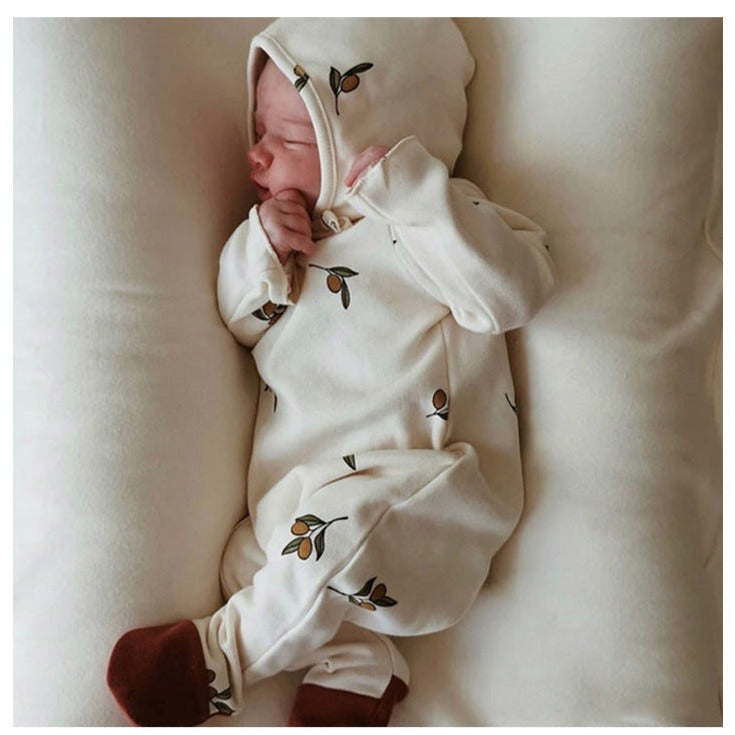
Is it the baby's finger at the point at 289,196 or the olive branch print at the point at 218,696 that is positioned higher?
the baby's finger at the point at 289,196

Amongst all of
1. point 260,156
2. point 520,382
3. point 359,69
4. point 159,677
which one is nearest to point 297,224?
point 260,156

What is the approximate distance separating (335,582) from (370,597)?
0.05m

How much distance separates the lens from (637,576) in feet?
3.72

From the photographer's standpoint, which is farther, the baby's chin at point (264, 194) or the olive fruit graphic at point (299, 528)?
the baby's chin at point (264, 194)

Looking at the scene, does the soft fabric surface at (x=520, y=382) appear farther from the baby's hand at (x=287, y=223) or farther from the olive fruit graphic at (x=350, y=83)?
the olive fruit graphic at (x=350, y=83)

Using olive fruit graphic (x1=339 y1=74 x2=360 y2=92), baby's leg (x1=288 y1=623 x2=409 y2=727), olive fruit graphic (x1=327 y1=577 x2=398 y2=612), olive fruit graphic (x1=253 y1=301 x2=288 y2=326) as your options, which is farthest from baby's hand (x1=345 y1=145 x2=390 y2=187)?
baby's leg (x1=288 y1=623 x2=409 y2=727)

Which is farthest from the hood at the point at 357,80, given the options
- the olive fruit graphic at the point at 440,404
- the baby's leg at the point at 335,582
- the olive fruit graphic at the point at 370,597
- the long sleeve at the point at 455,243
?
the olive fruit graphic at the point at 370,597

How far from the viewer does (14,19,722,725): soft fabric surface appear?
3.65 feet

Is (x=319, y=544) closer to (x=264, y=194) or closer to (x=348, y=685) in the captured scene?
(x=348, y=685)

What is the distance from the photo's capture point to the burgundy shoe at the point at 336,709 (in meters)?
1.13

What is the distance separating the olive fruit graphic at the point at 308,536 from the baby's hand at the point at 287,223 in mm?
363

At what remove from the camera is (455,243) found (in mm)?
1063

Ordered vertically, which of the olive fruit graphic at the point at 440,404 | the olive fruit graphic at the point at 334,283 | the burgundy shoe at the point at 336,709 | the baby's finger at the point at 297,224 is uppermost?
the baby's finger at the point at 297,224
